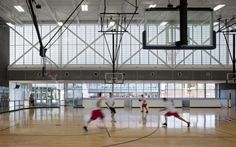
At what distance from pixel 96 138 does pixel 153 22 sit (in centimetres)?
642

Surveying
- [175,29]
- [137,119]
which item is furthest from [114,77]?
[175,29]

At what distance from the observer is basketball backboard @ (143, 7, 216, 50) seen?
658 inches

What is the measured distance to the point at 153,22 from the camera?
18578 millimetres

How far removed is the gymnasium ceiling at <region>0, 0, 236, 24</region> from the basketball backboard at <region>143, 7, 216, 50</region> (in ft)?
59.0

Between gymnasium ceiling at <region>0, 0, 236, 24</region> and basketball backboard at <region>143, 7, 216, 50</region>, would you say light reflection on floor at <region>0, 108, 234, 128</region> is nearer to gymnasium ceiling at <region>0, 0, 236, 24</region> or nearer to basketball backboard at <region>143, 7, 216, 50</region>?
basketball backboard at <region>143, 7, 216, 50</region>

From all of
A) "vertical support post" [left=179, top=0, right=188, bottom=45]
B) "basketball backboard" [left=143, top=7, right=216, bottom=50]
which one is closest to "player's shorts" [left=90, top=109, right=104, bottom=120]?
"basketball backboard" [left=143, top=7, right=216, bottom=50]

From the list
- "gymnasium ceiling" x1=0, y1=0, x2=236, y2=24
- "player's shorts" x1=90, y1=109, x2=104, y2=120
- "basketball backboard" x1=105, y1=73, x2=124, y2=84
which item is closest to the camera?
"player's shorts" x1=90, y1=109, x2=104, y2=120

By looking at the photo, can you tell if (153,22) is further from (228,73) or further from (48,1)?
(228,73)

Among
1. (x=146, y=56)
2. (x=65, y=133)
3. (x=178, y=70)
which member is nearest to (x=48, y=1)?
(x=146, y=56)

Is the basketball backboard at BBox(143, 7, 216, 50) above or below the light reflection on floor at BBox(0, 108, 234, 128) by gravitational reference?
above

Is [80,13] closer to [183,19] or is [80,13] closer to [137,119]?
[137,119]

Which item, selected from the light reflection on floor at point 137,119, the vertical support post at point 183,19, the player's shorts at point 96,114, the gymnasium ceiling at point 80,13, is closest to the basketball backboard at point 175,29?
the vertical support post at point 183,19

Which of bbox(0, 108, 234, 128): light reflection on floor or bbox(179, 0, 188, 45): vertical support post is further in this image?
bbox(0, 108, 234, 128): light reflection on floor

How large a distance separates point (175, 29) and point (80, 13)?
27831mm
